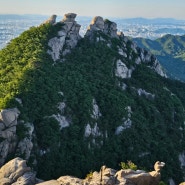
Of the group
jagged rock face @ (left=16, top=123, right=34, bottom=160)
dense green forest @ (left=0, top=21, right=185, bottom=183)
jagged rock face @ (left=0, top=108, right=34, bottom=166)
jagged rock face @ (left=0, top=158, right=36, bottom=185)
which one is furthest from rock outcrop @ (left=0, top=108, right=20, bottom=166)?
jagged rock face @ (left=0, top=158, right=36, bottom=185)

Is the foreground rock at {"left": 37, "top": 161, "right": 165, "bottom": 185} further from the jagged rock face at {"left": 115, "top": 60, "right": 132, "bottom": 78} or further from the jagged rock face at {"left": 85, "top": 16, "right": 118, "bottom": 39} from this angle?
the jagged rock face at {"left": 85, "top": 16, "right": 118, "bottom": 39}

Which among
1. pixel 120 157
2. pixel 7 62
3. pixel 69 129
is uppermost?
pixel 7 62

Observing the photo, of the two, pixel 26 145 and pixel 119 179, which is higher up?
pixel 119 179

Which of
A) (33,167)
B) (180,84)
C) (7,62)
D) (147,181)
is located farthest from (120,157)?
(180,84)

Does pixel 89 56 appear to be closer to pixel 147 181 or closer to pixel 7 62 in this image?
pixel 7 62

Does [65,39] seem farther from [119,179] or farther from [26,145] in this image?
[119,179]

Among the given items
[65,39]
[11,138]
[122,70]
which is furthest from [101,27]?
[11,138]
